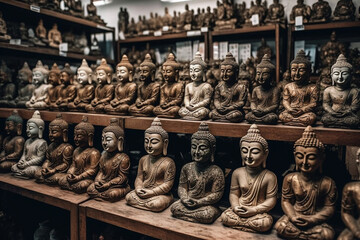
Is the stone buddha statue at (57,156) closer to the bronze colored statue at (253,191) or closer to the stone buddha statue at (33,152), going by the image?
the stone buddha statue at (33,152)

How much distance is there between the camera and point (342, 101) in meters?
2.58

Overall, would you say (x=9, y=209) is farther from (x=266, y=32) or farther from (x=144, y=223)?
(x=266, y=32)

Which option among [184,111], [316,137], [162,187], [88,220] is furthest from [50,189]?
[316,137]

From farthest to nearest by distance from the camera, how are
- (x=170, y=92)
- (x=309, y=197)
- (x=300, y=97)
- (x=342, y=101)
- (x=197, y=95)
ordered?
(x=170, y=92) → (x=197, y=95) → (x=300, y=97) → (x=342, y=101) → (x=309, y=197)

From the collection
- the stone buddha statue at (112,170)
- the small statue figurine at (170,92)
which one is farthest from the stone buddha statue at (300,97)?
the stone buddha statue at (112,170)

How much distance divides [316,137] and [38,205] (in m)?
3.43

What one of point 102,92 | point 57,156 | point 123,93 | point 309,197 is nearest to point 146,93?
point 123,93

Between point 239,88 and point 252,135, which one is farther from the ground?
point 239,88

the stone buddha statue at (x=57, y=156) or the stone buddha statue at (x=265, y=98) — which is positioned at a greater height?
the stone buddha statue at (x=265, y=98)

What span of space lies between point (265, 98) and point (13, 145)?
3068mm

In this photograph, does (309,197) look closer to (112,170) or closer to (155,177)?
(155,177)

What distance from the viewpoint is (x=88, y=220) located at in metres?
3.12

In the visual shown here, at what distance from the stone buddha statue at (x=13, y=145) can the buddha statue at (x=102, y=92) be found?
37.5 inches

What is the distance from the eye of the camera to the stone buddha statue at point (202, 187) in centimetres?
253
